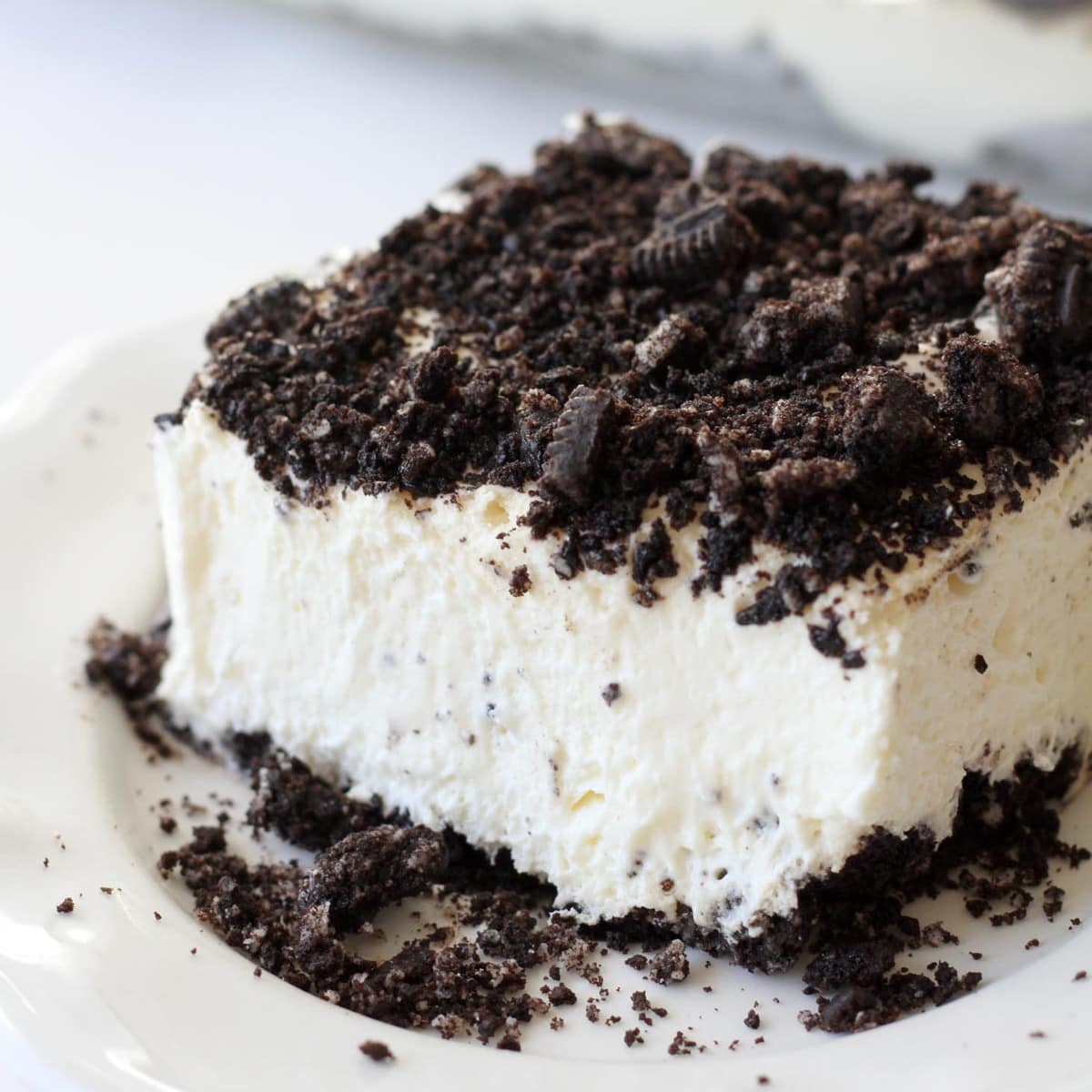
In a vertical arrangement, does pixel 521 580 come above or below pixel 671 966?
above

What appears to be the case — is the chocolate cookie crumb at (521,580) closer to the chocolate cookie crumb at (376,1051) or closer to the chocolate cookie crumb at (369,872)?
the chocolate cookie crumb at (369,872)

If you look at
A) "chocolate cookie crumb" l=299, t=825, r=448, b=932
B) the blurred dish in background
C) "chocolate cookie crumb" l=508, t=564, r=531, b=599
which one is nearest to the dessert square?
"chocolate cookie crumb" l=508, t=564, r=531, b=599

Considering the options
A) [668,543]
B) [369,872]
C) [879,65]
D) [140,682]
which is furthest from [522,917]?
[879,65]

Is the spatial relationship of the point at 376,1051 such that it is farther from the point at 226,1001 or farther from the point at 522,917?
the point at 522,917

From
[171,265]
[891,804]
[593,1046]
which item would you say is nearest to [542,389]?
[891,804]

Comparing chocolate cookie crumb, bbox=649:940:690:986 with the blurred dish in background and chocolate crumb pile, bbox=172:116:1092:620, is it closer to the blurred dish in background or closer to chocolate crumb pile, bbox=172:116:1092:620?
chocolate crumb pile, bbox=172:116:1092:620

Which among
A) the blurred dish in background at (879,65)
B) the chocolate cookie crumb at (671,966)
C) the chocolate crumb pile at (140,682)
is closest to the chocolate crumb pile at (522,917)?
the chocolate cookie crumb at (671,966)

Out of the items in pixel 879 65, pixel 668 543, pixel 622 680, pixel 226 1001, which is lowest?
pixel 226 1001
